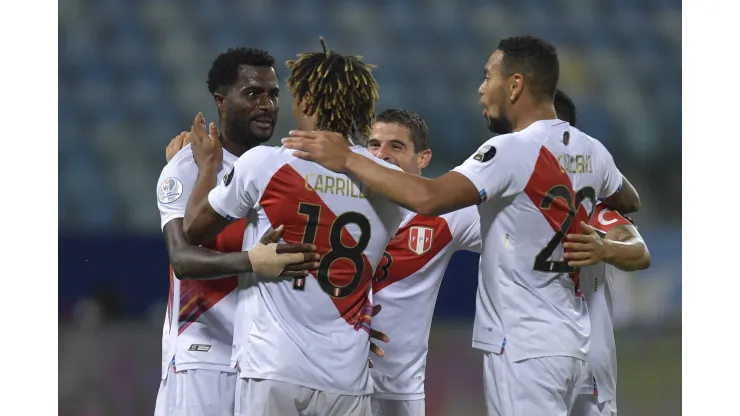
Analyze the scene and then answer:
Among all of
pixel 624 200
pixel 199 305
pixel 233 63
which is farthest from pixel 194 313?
pixel 624 200

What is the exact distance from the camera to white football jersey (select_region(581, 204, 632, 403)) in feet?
11.5

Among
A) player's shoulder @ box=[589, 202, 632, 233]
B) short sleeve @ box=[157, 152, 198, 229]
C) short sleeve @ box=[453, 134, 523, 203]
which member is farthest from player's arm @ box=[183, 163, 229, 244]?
player's shoulder @ box=[589, 202, 632, 233]

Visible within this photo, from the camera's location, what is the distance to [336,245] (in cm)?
282

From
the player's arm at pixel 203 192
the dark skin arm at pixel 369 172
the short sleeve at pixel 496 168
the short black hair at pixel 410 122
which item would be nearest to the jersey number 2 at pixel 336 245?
the dark skin arm at pixel 369 172

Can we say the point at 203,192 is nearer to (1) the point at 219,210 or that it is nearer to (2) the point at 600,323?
(1) the point at 219,210

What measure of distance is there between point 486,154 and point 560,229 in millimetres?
408

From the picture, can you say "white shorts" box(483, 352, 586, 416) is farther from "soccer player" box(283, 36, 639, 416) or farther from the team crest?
the team crest

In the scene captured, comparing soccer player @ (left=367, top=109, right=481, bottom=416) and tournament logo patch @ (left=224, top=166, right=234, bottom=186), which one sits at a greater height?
tournament logo patch @ (left=224, top=166, right=234, bottom=186)

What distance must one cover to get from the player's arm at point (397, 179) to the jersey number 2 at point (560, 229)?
26 cm

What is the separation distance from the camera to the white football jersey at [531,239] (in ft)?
9.84

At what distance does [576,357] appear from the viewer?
10.1ft

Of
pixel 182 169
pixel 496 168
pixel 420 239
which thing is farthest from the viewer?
pixel 420 239

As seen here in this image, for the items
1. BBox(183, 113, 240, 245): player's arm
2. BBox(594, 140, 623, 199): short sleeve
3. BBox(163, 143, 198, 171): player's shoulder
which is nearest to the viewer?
BBox(183, 113, 240, 245): player's arm

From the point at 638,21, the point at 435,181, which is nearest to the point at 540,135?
the point at 435,181
